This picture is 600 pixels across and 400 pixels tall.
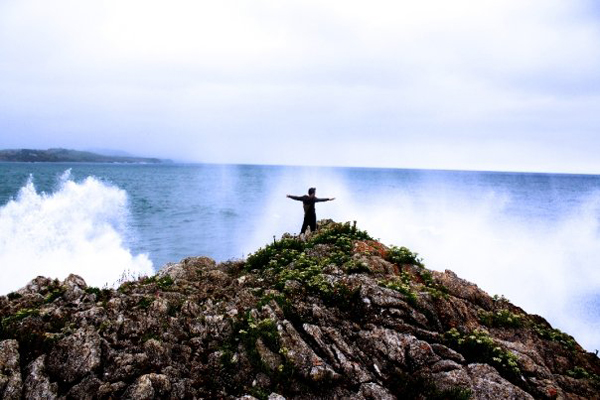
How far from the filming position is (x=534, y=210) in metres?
98.2

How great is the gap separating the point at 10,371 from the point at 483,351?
468 inches

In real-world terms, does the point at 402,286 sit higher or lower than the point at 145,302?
higher

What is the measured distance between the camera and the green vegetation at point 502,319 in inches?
483

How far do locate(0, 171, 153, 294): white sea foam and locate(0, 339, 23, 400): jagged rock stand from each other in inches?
512

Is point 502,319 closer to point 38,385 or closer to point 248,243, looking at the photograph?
point 38,385

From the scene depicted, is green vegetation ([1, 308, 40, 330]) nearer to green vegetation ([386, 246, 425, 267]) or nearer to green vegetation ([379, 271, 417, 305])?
green vegetation ([379, 271, 417, 305])

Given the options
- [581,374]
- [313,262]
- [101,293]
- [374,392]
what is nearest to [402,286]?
[313,262]

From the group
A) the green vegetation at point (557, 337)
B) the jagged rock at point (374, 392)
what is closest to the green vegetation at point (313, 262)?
the jagged rock at point (374, 392)

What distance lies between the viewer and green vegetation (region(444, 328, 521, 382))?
10.0 metres

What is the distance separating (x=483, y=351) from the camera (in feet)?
34.7

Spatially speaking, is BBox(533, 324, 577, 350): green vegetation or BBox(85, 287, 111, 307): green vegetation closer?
BBox(533, 324, 577, 350): green vegetation

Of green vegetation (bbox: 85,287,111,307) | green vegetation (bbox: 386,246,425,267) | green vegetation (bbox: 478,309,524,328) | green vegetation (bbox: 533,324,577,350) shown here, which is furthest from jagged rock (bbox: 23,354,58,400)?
green vegetation (bbox: 533,324,577,350)

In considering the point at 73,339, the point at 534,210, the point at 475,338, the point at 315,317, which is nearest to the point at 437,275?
the point at 475,338

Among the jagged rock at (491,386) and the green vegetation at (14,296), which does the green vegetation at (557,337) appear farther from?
the green vegetation at (14,296)
